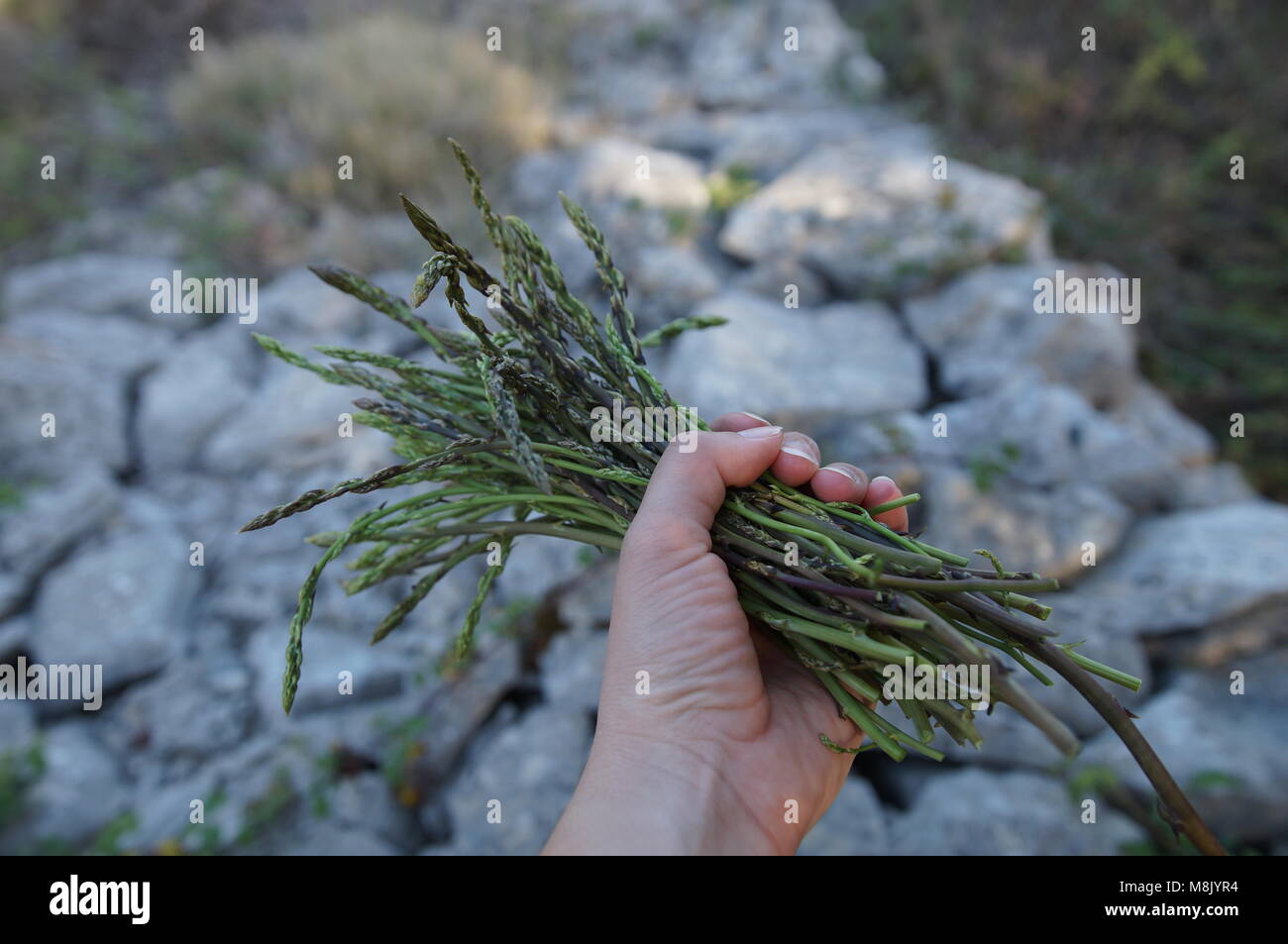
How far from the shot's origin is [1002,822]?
210 cm

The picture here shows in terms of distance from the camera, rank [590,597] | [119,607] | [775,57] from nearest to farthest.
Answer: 1. [590,597]
2. [119,607]
3. [775,57]

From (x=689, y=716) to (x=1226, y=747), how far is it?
2003 mm

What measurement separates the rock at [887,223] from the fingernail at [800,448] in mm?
2219

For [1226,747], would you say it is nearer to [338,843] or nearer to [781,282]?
[781,282]

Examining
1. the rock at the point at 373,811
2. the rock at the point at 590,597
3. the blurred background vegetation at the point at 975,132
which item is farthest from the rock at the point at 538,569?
the blurred background vegetation at the point at 975,132

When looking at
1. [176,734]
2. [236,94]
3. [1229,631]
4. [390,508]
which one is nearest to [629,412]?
[390,508]

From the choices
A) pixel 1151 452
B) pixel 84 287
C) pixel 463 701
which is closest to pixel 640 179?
pixel 1151 452

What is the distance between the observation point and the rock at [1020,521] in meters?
2.58

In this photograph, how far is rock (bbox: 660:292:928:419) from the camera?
9.41 ft

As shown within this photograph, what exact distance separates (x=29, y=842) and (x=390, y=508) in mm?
2027

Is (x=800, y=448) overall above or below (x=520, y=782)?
above

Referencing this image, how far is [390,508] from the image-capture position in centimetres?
132

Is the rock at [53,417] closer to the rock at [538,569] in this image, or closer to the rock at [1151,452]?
the rock at [538,569]
